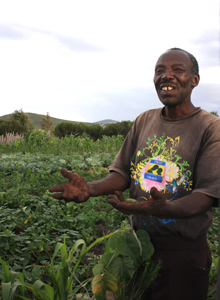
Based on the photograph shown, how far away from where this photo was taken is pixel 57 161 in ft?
24.2

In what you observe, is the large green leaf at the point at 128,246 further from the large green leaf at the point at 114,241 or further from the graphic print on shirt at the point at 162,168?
the graphic print on shirt at the point at 162,168

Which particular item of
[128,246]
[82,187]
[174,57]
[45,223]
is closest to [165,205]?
[128,246]

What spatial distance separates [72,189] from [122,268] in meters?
0.51

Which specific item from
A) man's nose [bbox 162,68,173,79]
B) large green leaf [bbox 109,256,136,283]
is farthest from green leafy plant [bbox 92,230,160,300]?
man's nose [bbox 162,68,173,79]

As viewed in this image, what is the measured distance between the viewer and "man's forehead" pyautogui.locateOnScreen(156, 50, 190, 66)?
2004 mm

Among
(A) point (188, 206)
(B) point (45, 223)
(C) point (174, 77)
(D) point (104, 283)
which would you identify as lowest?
(B) point (45, 223)

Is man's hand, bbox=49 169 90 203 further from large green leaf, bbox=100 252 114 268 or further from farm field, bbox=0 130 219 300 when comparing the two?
farm field, bbox=0 130 219 300

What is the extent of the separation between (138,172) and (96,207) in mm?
3136

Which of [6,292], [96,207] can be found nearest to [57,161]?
[96,207]

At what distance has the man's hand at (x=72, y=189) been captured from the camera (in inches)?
75.4

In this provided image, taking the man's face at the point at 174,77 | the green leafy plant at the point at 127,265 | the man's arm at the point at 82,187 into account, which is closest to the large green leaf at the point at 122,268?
the green leafy plant at the point at 127,265

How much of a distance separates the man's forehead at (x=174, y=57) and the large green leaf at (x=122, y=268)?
1.12 meters

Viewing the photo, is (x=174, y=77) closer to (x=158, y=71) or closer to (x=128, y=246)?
(x=158, y=71)

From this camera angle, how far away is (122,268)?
192 cm
